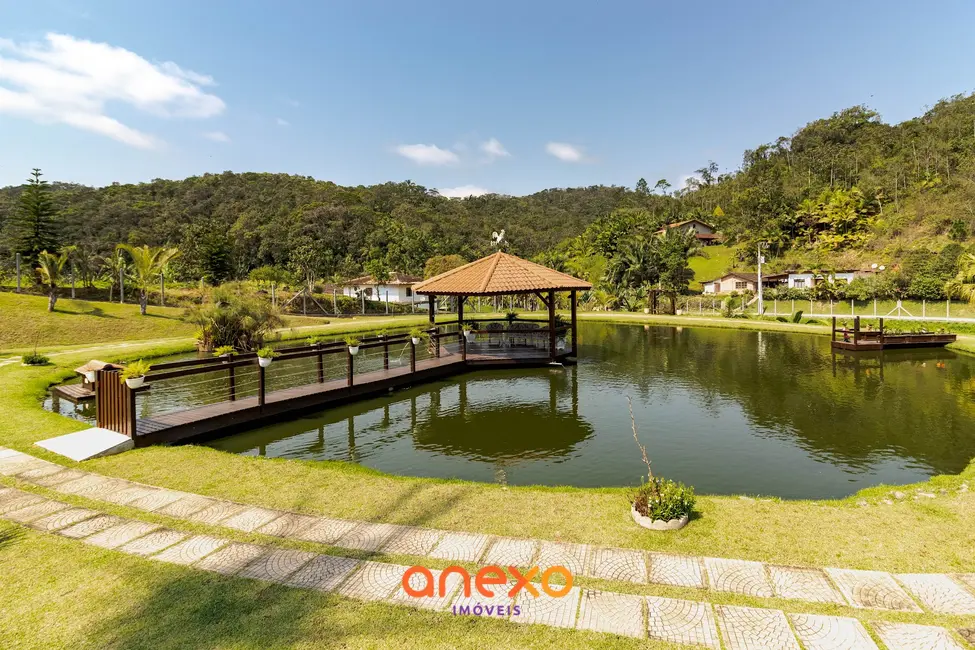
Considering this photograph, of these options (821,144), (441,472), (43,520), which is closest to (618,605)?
(441,472)

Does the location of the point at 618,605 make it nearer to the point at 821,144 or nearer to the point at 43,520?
the point at 43,520

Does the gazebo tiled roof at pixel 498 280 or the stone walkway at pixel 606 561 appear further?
the gazebo tiled roof at pixel 498 280

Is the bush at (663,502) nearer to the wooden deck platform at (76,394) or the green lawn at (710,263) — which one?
the wooden deck platform at (76,394)

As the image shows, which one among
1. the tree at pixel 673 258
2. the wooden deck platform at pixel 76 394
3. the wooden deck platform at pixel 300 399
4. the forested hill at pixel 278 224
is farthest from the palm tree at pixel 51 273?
the tree at pixel 673 258

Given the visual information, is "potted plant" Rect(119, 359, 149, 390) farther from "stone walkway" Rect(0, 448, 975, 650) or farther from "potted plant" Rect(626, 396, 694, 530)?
"potted plant" Rect(626, 396, 694, 530)

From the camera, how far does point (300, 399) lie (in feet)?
40.8

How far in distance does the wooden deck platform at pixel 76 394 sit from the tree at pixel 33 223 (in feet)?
100

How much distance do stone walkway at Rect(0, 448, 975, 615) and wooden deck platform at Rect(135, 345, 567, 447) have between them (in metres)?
3.64

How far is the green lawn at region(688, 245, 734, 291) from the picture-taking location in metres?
59.9

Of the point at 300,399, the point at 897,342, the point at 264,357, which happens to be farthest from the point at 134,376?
the point at 897,342

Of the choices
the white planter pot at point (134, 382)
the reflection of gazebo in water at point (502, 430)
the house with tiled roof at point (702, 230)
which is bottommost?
the reflection of gazebo in water at point (502, 430)

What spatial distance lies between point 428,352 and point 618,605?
1546 cm

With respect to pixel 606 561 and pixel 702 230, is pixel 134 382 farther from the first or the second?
pixel 702 230

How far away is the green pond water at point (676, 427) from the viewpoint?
8438 millimetres
